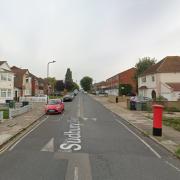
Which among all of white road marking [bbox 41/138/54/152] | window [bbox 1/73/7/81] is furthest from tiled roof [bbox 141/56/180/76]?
white road marking [bbox 41/138/54/152]

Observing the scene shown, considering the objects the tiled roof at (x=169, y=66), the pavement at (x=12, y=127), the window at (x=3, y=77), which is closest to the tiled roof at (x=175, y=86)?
the tiled roof at (x=169, y=66)

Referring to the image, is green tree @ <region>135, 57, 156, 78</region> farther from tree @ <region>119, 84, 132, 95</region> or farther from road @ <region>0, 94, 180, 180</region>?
road @ <region>0, 94, 180, 180</region>

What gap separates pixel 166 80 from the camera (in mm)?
49062

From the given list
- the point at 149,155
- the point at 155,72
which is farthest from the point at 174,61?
the point at 149,155

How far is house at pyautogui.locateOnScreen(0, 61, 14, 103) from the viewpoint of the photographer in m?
48.2

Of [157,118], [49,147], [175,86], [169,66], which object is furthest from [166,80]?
[49,147]

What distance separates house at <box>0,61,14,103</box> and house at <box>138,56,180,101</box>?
26.1 metres

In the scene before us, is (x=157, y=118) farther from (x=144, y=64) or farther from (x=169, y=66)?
(x=144, y=64)

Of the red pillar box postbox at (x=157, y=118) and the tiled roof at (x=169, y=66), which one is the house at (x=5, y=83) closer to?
the tiled roof at (x=169, y=66)

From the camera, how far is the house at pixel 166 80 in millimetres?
45734

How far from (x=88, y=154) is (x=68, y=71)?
154 meters

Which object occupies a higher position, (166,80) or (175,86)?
(166,80)

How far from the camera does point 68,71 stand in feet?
535

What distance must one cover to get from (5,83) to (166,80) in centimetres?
2836
